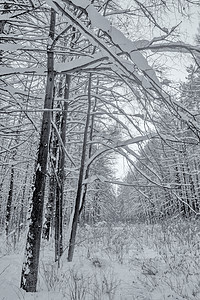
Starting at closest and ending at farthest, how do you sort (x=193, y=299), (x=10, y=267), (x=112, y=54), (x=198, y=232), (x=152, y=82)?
(x=112, y=54), (x=152, y=82), (x=193, y=299), (x=10, y=267), (x=198, y=232)

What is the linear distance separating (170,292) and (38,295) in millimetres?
1448

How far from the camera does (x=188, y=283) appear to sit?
2689mm

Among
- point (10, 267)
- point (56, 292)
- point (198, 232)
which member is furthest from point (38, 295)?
point (198, 232)

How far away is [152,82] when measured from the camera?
1.29m

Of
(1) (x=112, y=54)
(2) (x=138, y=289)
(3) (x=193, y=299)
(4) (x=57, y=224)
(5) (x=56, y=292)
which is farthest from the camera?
(4) (x=57, y=224)

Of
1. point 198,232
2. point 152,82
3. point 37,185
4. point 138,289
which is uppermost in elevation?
point 152,82

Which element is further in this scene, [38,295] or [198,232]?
[198,232]

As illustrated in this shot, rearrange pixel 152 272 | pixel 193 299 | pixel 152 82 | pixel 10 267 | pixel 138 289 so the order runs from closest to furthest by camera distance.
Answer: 1. pixel 152 82
2. pixel 193 299
3. pixel 138 289
4. pixel 152 272
5. pixel 10 267

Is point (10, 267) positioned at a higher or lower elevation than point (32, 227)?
lower

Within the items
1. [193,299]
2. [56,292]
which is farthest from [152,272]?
[56,292]

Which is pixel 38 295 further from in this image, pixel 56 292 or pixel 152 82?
pixel 152 82

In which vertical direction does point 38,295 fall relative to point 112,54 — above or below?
below

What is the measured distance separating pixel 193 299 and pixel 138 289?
0.65 metres

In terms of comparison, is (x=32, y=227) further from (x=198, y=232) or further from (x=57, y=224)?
(x=198, y=232)
